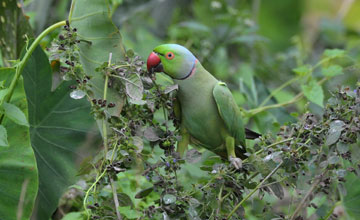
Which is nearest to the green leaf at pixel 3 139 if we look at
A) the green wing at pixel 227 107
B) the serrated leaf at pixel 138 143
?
the serrated leaf at pixel 138 143

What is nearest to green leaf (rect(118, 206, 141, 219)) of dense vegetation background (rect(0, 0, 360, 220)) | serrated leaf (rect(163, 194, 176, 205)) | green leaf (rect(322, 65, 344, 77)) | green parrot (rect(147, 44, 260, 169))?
dense vegetation background (rect(0, 0, 360, 220))

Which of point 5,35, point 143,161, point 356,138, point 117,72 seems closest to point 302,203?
Answer: point 356,138

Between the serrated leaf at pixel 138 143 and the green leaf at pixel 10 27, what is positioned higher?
the green leaf at pixel 10 27

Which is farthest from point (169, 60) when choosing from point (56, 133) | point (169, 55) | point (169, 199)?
point (56, 133)

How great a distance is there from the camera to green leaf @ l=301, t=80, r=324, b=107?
1.67 m

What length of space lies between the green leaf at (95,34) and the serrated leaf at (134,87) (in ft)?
0.42

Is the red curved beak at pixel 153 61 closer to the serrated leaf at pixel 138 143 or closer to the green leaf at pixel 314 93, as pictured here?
the serrated leaf at pixel 138 143

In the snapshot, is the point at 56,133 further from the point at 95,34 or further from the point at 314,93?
the point at 314,93

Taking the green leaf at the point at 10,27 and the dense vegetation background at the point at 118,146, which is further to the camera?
the green leaf at the point at 10,27

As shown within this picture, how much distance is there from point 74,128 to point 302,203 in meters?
0.70

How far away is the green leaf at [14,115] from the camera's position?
1.13 m

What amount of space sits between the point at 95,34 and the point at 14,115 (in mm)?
Answer: 316

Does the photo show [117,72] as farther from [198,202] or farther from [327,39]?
[327,39]

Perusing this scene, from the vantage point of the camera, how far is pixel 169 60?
1218 millimetres
